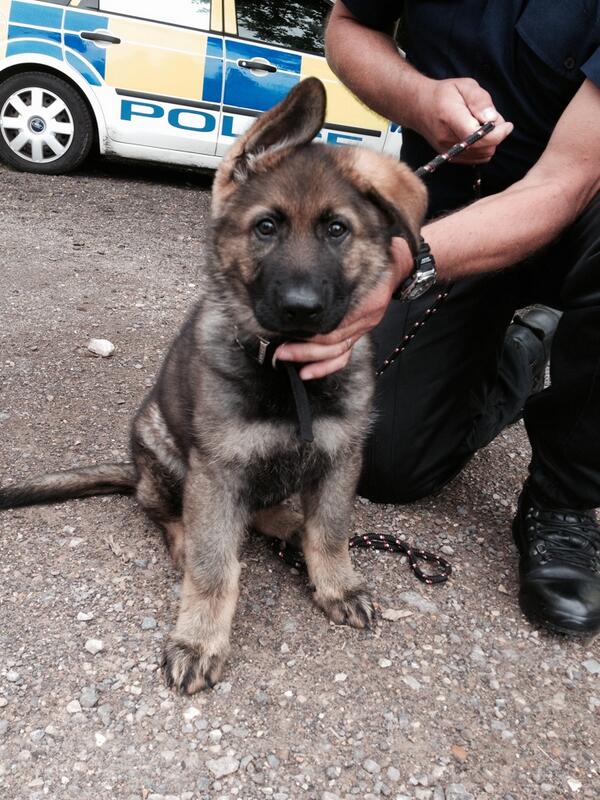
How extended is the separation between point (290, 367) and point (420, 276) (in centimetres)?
52

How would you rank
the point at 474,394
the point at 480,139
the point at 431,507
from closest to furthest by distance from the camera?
1. the point at 480,139
2. the point at 431,507
3. the point at 474,394

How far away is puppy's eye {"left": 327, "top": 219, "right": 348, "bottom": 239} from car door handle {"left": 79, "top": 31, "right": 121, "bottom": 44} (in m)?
5.78

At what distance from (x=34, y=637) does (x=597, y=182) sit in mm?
2424

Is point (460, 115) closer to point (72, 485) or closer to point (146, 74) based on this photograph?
point (72, 485)

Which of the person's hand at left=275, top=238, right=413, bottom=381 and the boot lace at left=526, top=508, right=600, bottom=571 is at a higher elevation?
the person's hand at left=275, top=238, right=413, bottom=381

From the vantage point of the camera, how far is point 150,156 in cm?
733

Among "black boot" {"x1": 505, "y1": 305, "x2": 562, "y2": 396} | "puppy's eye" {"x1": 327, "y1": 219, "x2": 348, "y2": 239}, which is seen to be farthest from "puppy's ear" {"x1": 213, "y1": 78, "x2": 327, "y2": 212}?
"black boot" {"x1": 505, "y1": 305, "x2": 562, "y2": 396}

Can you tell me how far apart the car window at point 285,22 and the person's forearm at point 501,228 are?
5.49 m

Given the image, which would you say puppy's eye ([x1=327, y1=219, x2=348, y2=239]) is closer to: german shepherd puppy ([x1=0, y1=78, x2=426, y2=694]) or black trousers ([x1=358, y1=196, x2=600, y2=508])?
german shepherd puppy ([x1=0, y1=78, x2=426, y2=694])

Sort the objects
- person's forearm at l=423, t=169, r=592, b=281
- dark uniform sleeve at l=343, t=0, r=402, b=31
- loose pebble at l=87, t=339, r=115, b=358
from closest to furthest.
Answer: person's forearm at l=423, t=169, r=592, b=281, dark uniform sleeve at l=343, t=0, r=402, b=31, loose pebble at l=87, t=339, r=115, b=358

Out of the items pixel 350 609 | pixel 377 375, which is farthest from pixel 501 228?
pixel 350 609

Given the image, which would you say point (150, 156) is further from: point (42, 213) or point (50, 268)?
point (50, 268)

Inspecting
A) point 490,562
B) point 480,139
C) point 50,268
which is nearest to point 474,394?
point 490,562

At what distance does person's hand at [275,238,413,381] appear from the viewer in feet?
6.97
